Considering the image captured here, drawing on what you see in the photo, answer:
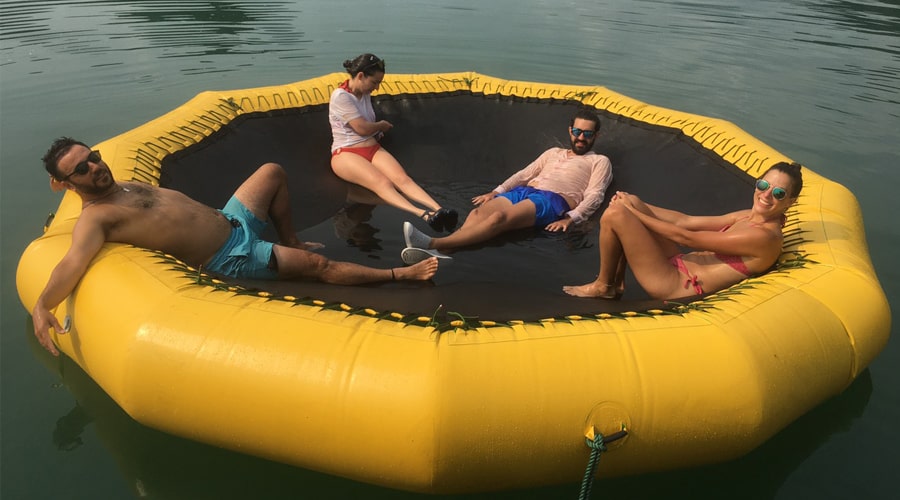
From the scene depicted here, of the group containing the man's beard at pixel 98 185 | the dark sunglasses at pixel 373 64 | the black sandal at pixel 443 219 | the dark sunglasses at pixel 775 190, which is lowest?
the black sandal at pixel 443 219

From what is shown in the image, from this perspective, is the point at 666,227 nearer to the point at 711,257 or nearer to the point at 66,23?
the point at 711,257

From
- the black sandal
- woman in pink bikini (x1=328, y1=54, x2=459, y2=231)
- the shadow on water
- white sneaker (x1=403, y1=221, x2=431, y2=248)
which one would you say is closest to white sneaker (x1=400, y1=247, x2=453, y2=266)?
white sneaker (x1=403, y1=221, x2=431, y2=248)

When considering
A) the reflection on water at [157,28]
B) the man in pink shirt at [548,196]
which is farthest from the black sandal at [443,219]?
the reflection on water at [157,28]

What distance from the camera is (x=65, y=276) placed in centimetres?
212

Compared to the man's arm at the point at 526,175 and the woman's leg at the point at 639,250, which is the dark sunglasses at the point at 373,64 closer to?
the man's arm at the point at 526,175

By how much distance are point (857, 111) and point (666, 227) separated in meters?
4.74

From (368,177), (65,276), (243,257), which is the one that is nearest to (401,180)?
(368,177)

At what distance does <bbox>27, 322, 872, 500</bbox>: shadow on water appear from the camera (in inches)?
83.0

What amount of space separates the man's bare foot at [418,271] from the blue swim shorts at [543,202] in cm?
83

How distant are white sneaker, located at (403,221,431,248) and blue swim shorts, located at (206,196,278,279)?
0.67 meters

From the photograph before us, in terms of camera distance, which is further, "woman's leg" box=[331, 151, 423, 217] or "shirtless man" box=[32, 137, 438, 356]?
"woman's leg" box=[331, 151, 423, 217]

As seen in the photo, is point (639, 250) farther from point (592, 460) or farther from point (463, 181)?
point (463, 181)

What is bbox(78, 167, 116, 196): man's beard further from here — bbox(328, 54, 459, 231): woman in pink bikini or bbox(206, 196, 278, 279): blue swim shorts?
bbox(328, 54, 459, 231): woman in pink bikini

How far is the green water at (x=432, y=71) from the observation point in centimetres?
218
